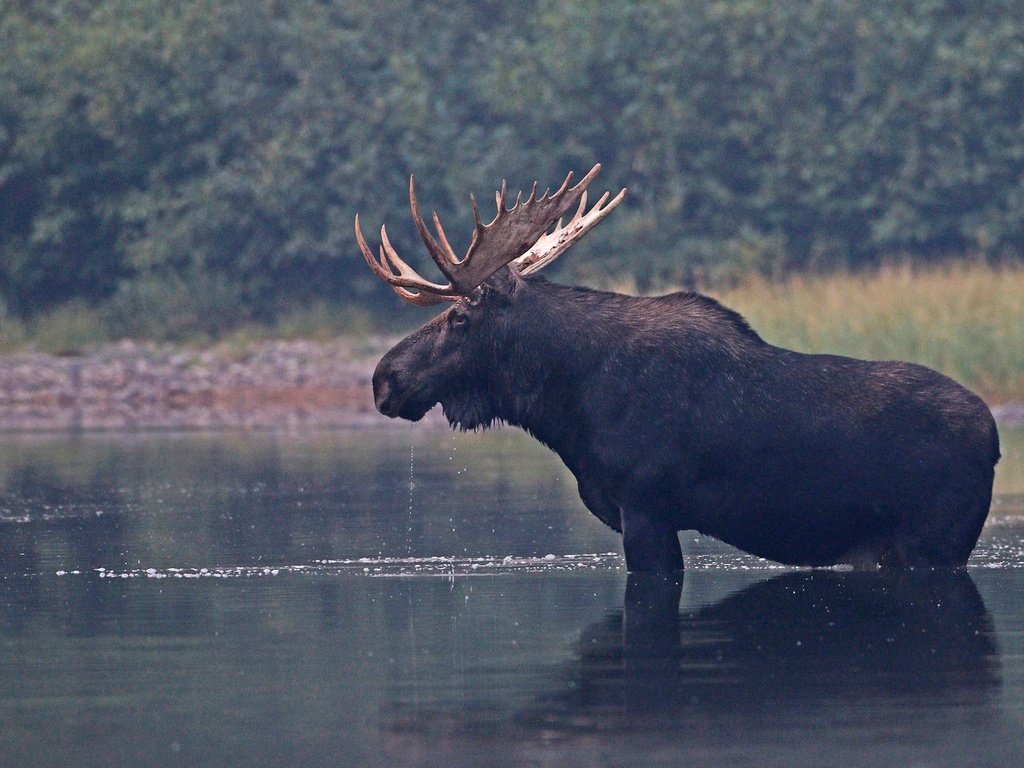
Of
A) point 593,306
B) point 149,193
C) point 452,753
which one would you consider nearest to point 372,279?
point 149,193

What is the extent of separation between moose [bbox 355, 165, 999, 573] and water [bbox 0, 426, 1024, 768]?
0.87 ft

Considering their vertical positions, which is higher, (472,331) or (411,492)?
(472,331)

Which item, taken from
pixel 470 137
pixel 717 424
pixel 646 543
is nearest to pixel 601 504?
pixel 646 543

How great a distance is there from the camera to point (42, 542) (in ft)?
41.5

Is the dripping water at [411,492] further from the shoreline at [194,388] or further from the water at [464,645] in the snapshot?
the shoreline at [194,388]

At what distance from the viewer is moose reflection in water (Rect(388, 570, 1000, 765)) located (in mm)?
6988

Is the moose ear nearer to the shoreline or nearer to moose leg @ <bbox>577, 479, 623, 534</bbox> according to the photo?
moose leg @ <bbox>577, 479, 623, 534</bbox>

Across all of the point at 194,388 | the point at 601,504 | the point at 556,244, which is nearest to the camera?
the point at 601,504

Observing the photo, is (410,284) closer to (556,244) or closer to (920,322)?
(556,244)

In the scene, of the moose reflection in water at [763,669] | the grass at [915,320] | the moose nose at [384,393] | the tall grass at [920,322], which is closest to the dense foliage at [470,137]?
the grass at [915,320]

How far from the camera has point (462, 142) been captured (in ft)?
116

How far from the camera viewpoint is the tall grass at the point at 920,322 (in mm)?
22953

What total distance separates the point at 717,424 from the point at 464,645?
2450 mm

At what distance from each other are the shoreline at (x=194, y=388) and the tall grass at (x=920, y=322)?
0.58 m
